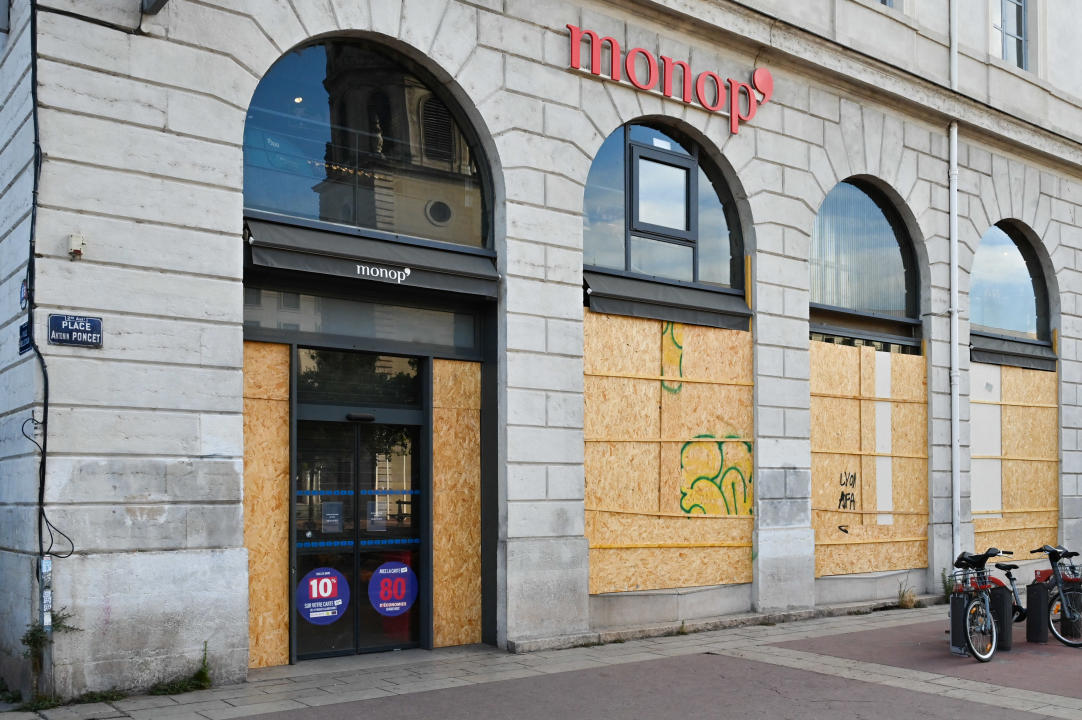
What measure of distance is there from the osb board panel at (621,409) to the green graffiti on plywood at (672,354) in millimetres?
207

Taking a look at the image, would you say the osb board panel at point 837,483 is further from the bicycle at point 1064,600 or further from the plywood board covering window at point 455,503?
the plywood board covering window at point 455,503

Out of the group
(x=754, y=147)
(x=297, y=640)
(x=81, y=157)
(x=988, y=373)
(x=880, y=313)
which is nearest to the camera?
(x=81, y=157)

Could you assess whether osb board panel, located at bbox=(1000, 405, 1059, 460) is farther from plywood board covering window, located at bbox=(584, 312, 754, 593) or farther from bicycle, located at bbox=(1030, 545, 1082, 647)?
plywood board covering window, located at bbox=(584, 312, 754, 593)

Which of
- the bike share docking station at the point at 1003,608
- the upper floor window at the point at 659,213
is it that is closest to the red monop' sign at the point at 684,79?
the upper floor window at the point at 659,213

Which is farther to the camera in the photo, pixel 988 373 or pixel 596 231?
pixel 988 373

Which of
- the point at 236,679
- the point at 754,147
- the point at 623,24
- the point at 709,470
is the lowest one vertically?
the point at 236,679

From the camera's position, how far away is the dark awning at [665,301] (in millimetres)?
12117

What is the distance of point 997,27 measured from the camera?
17.8 meters

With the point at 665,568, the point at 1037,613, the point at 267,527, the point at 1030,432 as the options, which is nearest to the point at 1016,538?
the point at 1030,432

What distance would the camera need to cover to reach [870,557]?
14789 millimetres

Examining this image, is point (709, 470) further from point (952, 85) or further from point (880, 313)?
point (952, 85)

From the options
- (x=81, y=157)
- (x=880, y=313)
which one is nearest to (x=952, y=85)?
(x=880, y=313)

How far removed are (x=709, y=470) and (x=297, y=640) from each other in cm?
536

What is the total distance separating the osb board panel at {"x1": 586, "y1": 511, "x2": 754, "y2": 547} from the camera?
39.2 ft
